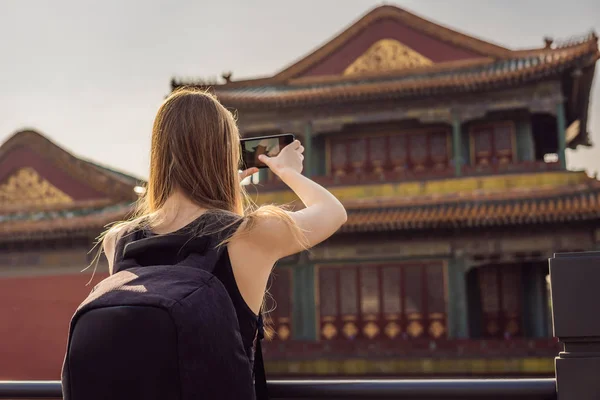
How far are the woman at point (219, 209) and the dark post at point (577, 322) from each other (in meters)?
0.51

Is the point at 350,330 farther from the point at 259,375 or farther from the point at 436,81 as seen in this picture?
the point at 259,375

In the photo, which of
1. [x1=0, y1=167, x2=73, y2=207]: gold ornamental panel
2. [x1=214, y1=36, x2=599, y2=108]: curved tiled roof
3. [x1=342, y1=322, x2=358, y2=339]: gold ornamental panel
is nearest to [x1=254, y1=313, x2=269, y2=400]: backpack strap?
[x1=342, y1=322, x2=358, y2=339]: gold ornamental panel

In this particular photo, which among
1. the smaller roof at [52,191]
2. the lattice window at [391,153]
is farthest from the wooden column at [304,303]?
the smaller roof at [52,191]

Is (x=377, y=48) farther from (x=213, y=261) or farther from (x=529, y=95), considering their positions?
(x=213, y=261)

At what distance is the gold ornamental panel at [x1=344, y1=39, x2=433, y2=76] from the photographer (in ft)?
55.8

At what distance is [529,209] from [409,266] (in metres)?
2.59

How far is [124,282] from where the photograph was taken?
4.82ft

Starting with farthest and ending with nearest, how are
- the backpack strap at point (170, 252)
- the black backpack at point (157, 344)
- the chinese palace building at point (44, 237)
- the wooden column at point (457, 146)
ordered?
the chinese palace building at point (44, 237) < the wooden column at point (457, 146) < the backpack strap at point (170, 252) < the black backpack at point (157, 344)

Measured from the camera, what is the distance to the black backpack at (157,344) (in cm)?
140

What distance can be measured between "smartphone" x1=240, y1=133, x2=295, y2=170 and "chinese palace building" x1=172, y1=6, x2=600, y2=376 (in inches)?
513

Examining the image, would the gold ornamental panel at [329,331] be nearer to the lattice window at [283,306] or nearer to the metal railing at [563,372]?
the lattice window at [283,306]

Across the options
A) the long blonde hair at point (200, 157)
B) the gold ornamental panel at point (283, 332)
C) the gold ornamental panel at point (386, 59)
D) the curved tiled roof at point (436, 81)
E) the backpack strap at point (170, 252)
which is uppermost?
the gold ornamental panel at point (386, 59)

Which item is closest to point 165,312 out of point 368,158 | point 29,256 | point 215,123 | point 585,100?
point 215,123

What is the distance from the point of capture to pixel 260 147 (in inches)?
75.6
